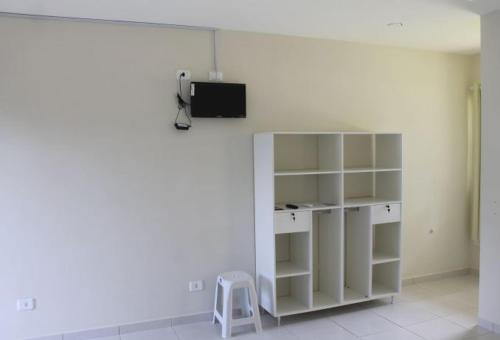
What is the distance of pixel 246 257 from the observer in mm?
3887

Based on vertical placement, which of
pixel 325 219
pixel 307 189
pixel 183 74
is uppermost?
pixel 183 74

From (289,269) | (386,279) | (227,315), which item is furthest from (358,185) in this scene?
(227,315)

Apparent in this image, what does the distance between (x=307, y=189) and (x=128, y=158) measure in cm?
169

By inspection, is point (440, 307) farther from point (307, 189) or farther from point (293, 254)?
point (307, 189)

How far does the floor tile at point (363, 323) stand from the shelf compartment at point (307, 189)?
1.03 meters

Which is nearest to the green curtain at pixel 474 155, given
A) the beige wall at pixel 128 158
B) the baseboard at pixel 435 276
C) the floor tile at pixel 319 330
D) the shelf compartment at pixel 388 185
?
the baseboard at pixel 435 276

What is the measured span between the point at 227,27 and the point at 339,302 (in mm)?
2634

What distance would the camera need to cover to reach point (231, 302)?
3436 mm

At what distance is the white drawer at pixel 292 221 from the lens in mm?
3576

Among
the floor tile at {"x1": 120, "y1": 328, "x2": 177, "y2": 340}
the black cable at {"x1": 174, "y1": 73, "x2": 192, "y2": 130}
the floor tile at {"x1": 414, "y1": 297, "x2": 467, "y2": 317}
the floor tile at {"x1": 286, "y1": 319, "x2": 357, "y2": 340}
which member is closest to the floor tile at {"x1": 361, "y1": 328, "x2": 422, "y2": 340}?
the floor tile at {"x1": 286, "y1": 319, "x2": 357, "y2": 340}

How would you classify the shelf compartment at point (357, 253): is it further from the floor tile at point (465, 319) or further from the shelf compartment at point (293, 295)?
the floor tile at point (465, 319)

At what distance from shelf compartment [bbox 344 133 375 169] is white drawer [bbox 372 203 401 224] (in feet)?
1.74

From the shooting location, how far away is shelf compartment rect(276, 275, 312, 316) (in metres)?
3.70

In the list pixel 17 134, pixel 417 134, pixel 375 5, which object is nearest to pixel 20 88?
pixel 17 134
